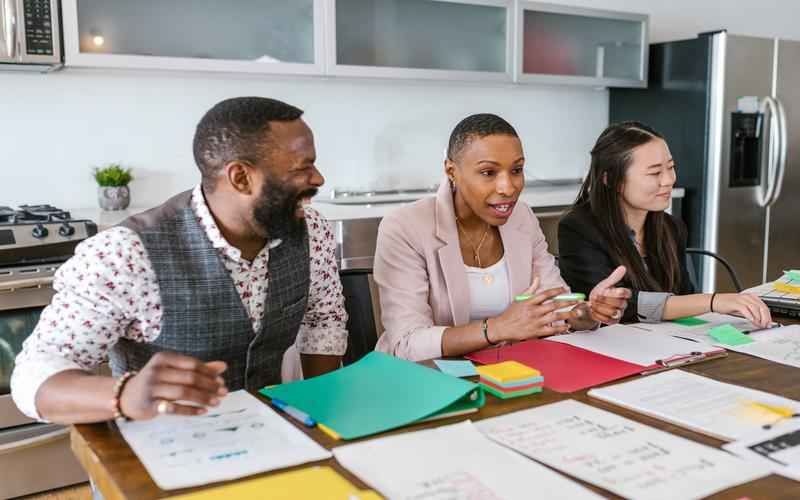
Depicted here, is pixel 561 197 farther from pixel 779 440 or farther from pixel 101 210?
pixel 779 440

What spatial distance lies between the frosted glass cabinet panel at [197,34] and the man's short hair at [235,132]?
5.51 feet

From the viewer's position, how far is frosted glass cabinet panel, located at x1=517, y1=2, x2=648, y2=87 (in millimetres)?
3789

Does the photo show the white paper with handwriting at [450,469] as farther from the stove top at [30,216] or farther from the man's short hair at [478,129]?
the stove top at [30,216]

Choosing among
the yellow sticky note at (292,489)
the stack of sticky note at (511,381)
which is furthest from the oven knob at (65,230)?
the yellow sticky note at (292,489)

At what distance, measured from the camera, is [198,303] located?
135cm

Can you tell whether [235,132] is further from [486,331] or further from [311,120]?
[311,120]

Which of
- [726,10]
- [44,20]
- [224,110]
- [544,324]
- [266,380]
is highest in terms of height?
[726,10]

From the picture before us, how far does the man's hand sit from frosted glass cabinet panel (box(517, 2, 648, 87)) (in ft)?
9.92

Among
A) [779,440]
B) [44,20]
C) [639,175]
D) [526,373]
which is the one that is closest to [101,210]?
[44,20]

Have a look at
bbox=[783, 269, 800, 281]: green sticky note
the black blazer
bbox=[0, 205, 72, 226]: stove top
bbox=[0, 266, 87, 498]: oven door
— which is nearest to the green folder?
the black blazer

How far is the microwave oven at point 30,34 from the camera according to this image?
2.58m

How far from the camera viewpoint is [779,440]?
3.45 ft

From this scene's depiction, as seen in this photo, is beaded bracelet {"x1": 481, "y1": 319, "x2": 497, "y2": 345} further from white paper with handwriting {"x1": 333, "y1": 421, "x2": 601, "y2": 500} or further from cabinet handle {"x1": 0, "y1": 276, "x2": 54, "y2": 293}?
cabinet handle {"x1": 0, "y1": 276, "x2": 54, "y2": 293}

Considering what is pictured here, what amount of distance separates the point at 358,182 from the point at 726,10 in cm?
283
